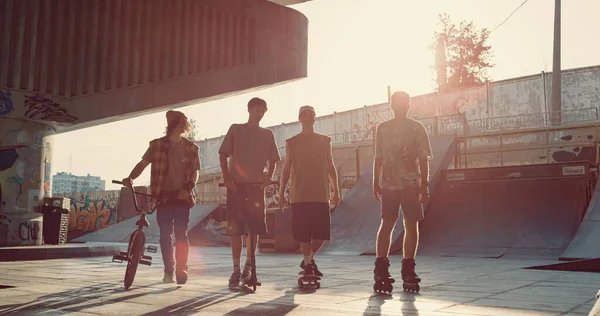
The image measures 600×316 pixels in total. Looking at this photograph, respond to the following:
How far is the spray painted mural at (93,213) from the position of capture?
111ft

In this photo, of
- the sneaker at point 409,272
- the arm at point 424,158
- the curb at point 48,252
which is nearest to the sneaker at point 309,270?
the sneaker at point 409,272

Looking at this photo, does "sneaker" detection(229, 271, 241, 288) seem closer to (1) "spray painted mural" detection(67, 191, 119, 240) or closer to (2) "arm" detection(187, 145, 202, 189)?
(2) "arm" detection(187, 145, 202, 189)

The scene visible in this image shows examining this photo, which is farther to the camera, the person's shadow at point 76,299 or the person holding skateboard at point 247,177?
the person holding skateboard at point 247,177

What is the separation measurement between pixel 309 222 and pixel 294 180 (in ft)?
1.45

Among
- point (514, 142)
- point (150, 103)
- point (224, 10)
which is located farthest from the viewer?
point (514, 142)

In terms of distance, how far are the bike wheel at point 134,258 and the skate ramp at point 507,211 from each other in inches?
276

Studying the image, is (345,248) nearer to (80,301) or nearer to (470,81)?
(80,301)

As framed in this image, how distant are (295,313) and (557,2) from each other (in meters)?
26.8

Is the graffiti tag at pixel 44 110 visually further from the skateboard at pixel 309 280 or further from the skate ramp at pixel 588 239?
the skate ramp at pixel 588 239

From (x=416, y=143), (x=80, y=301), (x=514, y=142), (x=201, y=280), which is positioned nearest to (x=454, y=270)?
(x=416, y=143)

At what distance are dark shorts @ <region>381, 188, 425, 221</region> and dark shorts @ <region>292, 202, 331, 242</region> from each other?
0.62m

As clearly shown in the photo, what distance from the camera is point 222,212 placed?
1972cm

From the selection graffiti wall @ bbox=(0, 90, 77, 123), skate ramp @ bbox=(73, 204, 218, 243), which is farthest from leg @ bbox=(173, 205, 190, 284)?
skate ramp @ bbox=(73, 204, 218, 243)

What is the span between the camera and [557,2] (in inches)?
1054
